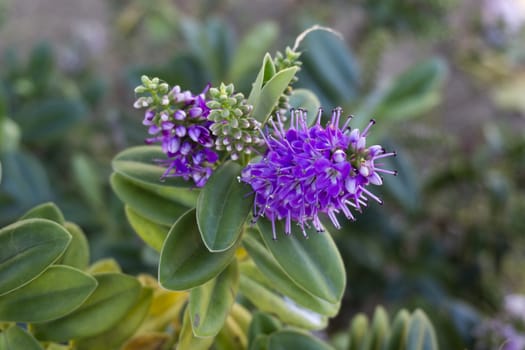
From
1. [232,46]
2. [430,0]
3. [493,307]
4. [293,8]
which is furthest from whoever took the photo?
[293,8]

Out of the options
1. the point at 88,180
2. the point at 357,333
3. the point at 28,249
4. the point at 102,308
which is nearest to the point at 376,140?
the point at 357,333

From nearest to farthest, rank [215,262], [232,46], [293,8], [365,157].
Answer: [365,157]
[215,262]
[232,46]
[293,8]

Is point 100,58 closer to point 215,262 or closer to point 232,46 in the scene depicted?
point 232,46

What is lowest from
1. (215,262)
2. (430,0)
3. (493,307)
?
(493,307)

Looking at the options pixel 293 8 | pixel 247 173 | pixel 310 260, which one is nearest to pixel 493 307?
pixel 310 260

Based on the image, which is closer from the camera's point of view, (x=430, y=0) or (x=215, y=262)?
(x=215, y=262)

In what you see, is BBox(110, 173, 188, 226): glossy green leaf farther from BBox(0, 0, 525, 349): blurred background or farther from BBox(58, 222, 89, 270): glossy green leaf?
BBox(0, 0, 525, 349): blurred background

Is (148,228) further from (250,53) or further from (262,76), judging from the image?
(250,53)
